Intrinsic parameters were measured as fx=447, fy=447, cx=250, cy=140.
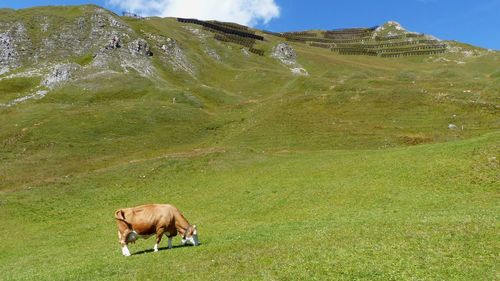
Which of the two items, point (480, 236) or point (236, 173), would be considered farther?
point (236, 173)

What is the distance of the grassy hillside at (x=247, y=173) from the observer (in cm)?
2197

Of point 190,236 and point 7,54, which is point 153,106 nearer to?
point 7,54

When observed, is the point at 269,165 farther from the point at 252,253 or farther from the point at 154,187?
the point at 252,253

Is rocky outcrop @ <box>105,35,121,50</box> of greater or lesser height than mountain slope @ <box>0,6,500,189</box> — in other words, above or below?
above

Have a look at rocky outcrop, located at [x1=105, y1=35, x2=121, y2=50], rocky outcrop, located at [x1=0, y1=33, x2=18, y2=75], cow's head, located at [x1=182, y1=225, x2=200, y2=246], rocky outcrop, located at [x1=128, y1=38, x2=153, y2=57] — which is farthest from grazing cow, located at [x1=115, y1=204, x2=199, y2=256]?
rocky outcrop, located at [x1=128, y1=38, x2=153, y2=57]

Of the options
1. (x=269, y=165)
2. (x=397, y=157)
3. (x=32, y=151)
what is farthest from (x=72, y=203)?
(x=397, y=157)

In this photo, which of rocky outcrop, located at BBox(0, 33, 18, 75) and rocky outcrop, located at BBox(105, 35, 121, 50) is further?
rocky outcrop, located at BBox(105, 35, 121, 50)

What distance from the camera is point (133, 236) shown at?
27078 mm

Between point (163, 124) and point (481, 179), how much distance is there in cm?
6398

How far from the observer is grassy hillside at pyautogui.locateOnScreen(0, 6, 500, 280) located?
21969mm

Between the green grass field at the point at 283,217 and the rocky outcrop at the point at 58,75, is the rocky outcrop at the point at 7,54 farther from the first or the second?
the green grass field at the point at 283,217

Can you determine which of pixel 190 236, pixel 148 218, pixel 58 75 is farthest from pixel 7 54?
pixel 190 236

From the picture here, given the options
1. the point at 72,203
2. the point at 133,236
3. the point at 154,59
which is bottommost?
the point at 72,203

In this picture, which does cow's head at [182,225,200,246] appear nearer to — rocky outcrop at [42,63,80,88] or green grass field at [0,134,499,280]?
green grass field at [0,134,499,280]
